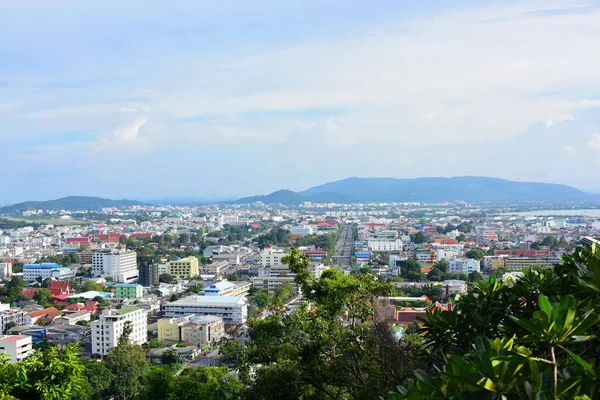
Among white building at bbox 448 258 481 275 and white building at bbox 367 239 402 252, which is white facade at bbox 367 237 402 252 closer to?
white building at bbox 367 239 402 252

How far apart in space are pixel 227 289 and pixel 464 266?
7900 millimetres

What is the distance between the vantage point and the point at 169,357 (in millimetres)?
9836

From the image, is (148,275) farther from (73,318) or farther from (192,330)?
(192,330)

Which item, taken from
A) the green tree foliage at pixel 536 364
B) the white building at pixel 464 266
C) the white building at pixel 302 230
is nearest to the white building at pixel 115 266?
the white building at pixel 464 266

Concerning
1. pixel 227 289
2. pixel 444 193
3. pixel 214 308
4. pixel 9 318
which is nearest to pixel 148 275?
pixel 227 289

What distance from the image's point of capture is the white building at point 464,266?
18625mm

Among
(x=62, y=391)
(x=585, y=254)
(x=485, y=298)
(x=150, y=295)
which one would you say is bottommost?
(x=150, y=295)

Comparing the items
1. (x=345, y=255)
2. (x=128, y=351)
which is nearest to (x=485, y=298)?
(x=128, y=351)

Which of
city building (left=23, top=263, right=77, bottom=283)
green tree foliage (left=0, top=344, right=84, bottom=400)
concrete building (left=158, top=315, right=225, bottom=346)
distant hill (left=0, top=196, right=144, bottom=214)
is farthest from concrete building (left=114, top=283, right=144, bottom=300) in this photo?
distant hill (left=0, top=196, right=144, bottom=214)

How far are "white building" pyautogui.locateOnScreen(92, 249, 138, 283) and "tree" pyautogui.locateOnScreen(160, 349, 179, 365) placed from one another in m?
9.95

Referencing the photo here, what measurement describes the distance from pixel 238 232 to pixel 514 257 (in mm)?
18922

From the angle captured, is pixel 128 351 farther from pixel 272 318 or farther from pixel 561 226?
pixel 561 226

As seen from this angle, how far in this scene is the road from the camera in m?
21.5

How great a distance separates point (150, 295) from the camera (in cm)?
1619
